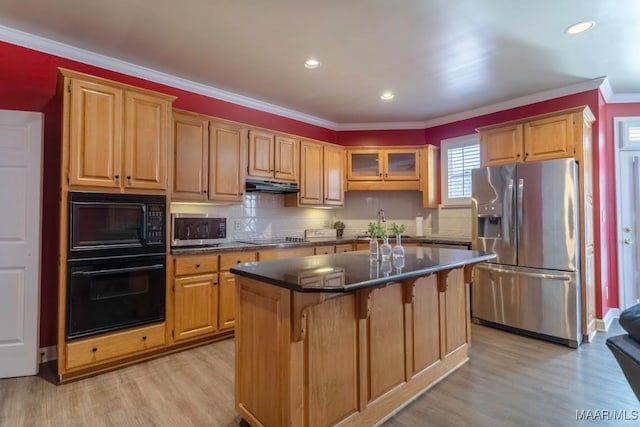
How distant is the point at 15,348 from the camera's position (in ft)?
8.62

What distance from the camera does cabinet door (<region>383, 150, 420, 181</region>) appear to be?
5.07 metres

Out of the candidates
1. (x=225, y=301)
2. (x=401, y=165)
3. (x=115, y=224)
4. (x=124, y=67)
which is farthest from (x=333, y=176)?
(x=115, y=224)

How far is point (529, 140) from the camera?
3670mm

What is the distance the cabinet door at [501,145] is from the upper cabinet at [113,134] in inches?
140

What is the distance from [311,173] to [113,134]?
249cm

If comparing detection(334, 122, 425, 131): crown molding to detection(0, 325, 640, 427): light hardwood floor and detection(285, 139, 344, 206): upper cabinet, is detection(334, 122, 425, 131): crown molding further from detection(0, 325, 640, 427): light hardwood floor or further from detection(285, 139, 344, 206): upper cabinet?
detection(0, 325, 640, 427): light hardwood floor

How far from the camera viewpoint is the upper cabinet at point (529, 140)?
3.44 meters

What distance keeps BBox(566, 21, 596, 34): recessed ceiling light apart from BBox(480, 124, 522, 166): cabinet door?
1.16 metres

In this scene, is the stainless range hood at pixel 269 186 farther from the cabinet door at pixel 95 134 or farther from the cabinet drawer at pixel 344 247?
the cabinet door at pixel 95 134

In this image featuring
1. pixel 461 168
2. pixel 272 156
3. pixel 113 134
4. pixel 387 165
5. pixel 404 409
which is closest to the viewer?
pixel 404 409

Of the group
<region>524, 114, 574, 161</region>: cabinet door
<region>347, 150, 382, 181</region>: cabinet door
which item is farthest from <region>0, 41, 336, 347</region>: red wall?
<region>524, 114, 574, 161</region>: cabinet door

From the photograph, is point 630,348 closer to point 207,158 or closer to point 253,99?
point 207,158

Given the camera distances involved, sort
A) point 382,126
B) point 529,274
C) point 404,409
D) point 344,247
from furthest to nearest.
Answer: point 382,126 → point 344,247 → point 529,274 → point 404,409

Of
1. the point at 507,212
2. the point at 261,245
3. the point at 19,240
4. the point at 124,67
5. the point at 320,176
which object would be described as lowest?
the point at 261,245
